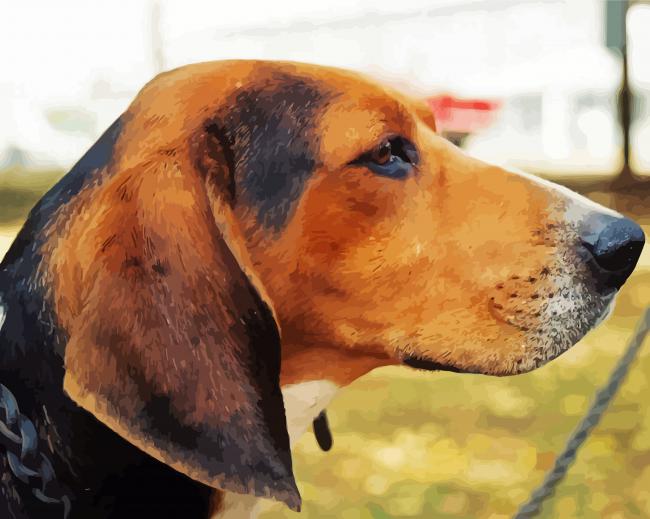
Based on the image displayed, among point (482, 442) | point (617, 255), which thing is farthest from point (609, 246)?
point (482, 442)

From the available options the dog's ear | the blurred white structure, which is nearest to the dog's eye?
the dog's ear

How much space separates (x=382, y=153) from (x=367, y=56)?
552mm

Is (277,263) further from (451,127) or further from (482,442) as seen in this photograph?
(482,442)

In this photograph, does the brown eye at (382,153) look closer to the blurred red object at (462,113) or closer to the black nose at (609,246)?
the black nose at (609,246)

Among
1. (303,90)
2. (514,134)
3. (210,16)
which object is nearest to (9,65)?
(210,16)

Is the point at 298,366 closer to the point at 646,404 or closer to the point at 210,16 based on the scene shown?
the point at 210,16

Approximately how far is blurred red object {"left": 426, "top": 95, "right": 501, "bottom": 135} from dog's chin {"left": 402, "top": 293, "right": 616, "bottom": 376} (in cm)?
67

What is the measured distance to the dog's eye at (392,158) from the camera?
115 centimetres

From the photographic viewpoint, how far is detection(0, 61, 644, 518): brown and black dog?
38.6 inches

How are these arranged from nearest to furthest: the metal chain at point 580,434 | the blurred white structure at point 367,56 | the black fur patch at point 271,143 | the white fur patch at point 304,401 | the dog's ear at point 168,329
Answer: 1. the dog's ear at point 168,329
2. the black fur patch at point 271,143
3. the white fur patch at point 304,401
4. the metal chain at point 580,434
5. the blurred white structure at point 367,56

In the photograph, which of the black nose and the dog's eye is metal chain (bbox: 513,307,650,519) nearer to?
the black nose

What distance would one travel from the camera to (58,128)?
1672mm

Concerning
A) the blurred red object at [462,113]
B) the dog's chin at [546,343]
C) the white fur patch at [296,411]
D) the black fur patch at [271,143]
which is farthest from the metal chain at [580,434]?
the black fur patch at [271,143]

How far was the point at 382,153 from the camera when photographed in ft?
3.80
